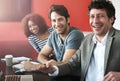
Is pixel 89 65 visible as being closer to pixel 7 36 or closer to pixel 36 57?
pixel 36 57

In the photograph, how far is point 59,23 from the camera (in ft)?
8.89

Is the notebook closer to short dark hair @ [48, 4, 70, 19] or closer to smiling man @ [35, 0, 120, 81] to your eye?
smiling man @ [35, 0, 120, 81]

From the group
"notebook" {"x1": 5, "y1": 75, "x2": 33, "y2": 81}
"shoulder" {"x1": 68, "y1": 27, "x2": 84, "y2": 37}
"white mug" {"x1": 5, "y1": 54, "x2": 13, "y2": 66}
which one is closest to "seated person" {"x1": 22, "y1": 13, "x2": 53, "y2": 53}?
"shoulder" {"x1": 68, "y1": 27, "x2": 84, "y2": 37}

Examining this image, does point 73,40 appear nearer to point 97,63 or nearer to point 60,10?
point 60,10

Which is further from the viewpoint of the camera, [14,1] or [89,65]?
[14,1]

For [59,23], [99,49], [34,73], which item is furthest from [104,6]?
[34,73]

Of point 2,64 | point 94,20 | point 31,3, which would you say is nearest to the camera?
point 94,20

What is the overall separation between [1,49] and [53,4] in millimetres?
815

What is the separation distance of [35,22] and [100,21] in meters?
0.96

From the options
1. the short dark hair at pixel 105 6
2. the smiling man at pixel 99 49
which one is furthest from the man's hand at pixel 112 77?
the short dark hair at pixel 105 6

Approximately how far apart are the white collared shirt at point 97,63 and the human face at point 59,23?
66 cm

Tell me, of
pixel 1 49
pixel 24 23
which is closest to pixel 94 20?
pixel 24 23

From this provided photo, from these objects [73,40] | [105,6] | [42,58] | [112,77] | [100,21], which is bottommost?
[42,58]

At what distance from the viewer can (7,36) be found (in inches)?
108
